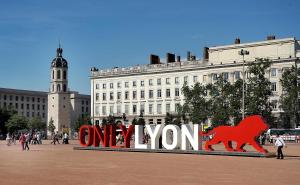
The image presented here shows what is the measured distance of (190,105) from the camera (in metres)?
95.4

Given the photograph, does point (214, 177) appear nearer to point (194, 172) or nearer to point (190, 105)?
point (194, 172)

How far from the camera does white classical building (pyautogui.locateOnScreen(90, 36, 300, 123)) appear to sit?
331 feet

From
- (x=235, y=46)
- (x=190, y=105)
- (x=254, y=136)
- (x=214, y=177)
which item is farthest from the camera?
(x=235, y=46)

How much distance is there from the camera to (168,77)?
116 m

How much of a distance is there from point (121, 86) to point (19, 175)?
4091 inches

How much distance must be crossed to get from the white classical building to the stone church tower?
34997 millimetres

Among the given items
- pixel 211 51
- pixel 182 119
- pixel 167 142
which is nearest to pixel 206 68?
pixel 211 51

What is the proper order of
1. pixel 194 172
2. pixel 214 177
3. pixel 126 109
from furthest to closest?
pixel 126 109 → pixel 194 172 → pixel 214 177

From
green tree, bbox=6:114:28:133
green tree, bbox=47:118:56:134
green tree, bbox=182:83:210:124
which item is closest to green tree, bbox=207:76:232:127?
green tree, bbox=182:83:210:124

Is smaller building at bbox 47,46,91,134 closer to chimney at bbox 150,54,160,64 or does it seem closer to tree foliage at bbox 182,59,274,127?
chimney at bbox 150,54,160,64

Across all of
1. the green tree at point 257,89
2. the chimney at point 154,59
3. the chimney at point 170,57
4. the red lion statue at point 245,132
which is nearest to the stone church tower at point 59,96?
the chimney at point 154,59

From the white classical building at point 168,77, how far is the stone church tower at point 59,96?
115ft

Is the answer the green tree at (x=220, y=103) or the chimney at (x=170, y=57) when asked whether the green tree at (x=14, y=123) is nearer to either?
the chimney at (x=170, y=57)

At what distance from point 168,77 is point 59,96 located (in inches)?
2200
